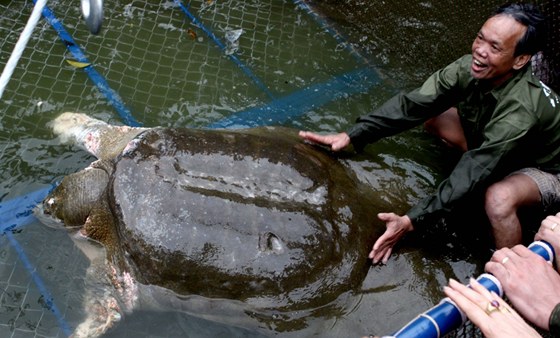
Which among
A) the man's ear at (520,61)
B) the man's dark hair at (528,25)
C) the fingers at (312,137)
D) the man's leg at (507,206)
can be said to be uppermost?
the man's dark hair at (528,25)

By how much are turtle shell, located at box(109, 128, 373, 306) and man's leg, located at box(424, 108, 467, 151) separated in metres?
1.09

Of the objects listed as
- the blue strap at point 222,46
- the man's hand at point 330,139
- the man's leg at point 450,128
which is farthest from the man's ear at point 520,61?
the blue strap at point 222,46

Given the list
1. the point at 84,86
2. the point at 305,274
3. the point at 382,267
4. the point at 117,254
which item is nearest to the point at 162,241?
the point at 117,254

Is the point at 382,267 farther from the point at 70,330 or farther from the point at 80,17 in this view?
the point at 80,17

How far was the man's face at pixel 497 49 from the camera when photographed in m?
2.99

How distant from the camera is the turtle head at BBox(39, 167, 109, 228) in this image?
10.6ft

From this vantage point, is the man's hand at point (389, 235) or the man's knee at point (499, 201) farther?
the man's knee at point (499, 201)

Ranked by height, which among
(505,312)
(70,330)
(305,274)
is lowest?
(70,330)

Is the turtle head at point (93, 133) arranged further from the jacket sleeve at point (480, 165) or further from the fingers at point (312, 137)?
the jacket sleeve at point (480, 165)

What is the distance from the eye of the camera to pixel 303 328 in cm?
292

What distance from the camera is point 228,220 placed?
9.51ft

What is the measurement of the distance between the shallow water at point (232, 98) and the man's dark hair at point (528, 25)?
0.96 metres

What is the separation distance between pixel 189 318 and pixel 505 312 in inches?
70.8

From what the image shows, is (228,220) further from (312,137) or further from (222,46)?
(222,46)
